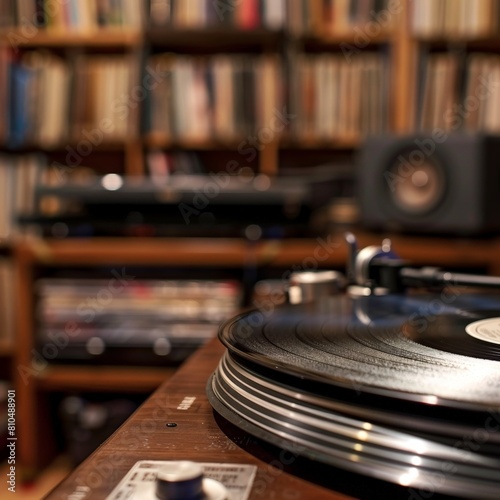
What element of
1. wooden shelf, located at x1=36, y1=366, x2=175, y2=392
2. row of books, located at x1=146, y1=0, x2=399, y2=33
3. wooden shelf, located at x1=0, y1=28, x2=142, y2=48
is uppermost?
row of books, located at x1=146, y1=0, x2=399, y2=33

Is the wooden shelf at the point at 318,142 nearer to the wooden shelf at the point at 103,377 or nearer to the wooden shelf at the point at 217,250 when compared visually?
the wooden shelf at the point at 217,250

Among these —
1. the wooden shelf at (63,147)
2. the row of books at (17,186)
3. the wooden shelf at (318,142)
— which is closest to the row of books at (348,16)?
the wooden shelf at (318,142)

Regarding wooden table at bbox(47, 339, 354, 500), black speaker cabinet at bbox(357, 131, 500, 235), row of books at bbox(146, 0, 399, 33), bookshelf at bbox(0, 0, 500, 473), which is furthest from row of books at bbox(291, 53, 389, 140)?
wooden table at bbox(47, 339, 354, 500)

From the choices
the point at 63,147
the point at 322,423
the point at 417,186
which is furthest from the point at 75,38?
the point at 322,423

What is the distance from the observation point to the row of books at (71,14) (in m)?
2.16

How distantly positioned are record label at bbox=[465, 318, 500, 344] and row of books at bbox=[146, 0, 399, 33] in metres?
1.62

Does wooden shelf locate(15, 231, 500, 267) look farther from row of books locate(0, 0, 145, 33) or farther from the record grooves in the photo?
the record grooves

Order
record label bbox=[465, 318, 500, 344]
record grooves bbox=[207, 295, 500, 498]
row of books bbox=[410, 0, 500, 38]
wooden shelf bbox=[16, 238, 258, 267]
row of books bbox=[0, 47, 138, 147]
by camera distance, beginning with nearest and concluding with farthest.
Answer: record grooves bbox=[207, 295, 500, 498]
record label bbox=[465, 318, 500, 344]
wooden shelf bbox=[16, 238, 258, 267]
row of books bbox=[410, 0, 500, 38]
row of books bbox=[0, 47, 138, 147]

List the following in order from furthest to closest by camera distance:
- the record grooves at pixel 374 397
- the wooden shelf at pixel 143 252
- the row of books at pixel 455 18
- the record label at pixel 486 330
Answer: the row of books at pixel 455 18
the wooden shelf at pixel 143 252
the record label at pixel 486 330
the record grooves at pixel 374 397

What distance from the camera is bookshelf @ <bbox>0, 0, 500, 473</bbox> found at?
1772 millimetres

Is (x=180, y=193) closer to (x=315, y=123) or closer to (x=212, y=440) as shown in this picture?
(x=315, y=123)

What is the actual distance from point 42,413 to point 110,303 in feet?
1.35

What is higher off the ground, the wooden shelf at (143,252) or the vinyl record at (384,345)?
the vinyl record at (384,345)

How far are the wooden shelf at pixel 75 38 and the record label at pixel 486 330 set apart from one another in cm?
175
